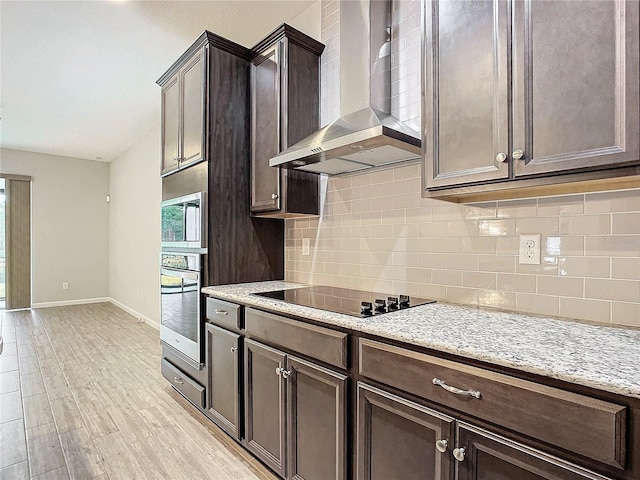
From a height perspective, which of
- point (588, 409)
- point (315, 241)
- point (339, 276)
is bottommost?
point (588, 409)

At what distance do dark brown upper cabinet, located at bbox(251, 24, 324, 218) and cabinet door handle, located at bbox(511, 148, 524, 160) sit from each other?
4.65 feet

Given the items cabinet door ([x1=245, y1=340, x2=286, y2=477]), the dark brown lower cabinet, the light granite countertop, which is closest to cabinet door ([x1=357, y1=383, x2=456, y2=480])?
the dark brown lower cabinet

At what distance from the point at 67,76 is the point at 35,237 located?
4.17 meters

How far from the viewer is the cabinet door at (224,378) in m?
2.06

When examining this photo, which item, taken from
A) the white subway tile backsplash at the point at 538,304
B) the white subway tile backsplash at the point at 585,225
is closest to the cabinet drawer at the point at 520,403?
the white subway tile backsplash at the point at 538,304

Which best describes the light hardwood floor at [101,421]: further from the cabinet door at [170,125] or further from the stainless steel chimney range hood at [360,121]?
the cabinet door at [170,125]

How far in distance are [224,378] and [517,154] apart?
196 cm

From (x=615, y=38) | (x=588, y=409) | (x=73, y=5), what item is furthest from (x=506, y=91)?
(x=73, y=5)

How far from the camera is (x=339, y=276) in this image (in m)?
2.42

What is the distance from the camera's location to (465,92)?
1409mm

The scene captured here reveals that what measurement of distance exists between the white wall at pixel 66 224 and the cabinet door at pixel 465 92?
737cm

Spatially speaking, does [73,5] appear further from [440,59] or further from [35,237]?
[35,237]

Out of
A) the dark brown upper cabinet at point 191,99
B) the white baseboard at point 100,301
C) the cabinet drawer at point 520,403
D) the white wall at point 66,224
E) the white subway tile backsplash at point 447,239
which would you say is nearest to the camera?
the cabinet drawer at point 520,403

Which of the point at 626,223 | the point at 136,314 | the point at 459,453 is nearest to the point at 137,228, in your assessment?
the point at 136,314
